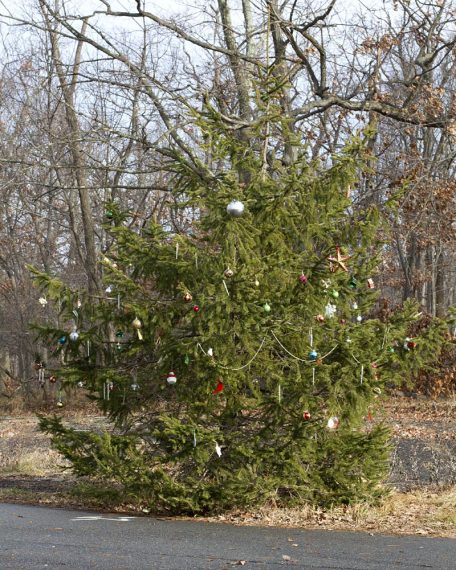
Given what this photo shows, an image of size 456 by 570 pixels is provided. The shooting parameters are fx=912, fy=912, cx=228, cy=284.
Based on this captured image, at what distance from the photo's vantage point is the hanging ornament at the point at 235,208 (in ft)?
30.7

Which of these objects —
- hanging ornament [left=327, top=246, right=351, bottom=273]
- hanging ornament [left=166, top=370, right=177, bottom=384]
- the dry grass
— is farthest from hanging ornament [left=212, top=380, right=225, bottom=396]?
hanging ornament [left=327, top=246, right=351, bottom=273]

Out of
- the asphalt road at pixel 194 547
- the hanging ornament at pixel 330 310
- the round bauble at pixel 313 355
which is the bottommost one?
the asphalt road at pixel 194 547

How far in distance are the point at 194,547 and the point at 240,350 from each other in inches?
112

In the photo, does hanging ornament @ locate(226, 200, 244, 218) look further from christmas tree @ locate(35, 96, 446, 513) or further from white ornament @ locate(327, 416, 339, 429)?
white ornament @ locate(327, 416, 339, 429)

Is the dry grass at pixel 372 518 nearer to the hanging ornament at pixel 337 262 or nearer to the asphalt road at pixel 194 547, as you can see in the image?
the asphalt road at pixel 194 547

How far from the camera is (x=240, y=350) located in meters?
9.87

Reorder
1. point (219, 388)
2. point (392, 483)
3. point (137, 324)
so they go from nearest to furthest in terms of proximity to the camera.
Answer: point (219, 388), point (137, 324), point (392, 483)

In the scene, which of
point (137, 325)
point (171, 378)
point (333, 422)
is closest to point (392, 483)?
point (333, 422)

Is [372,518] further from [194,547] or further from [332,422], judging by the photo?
[194,547]

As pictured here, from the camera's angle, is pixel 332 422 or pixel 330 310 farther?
pixel 330 310

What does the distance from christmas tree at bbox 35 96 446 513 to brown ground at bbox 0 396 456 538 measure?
39 cm

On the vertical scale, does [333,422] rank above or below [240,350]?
below

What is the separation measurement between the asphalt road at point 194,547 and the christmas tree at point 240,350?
0.81 metres

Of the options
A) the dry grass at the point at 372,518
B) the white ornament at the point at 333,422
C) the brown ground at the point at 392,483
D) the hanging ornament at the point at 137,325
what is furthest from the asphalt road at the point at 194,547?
the hanging ornament at the point at 137,325
